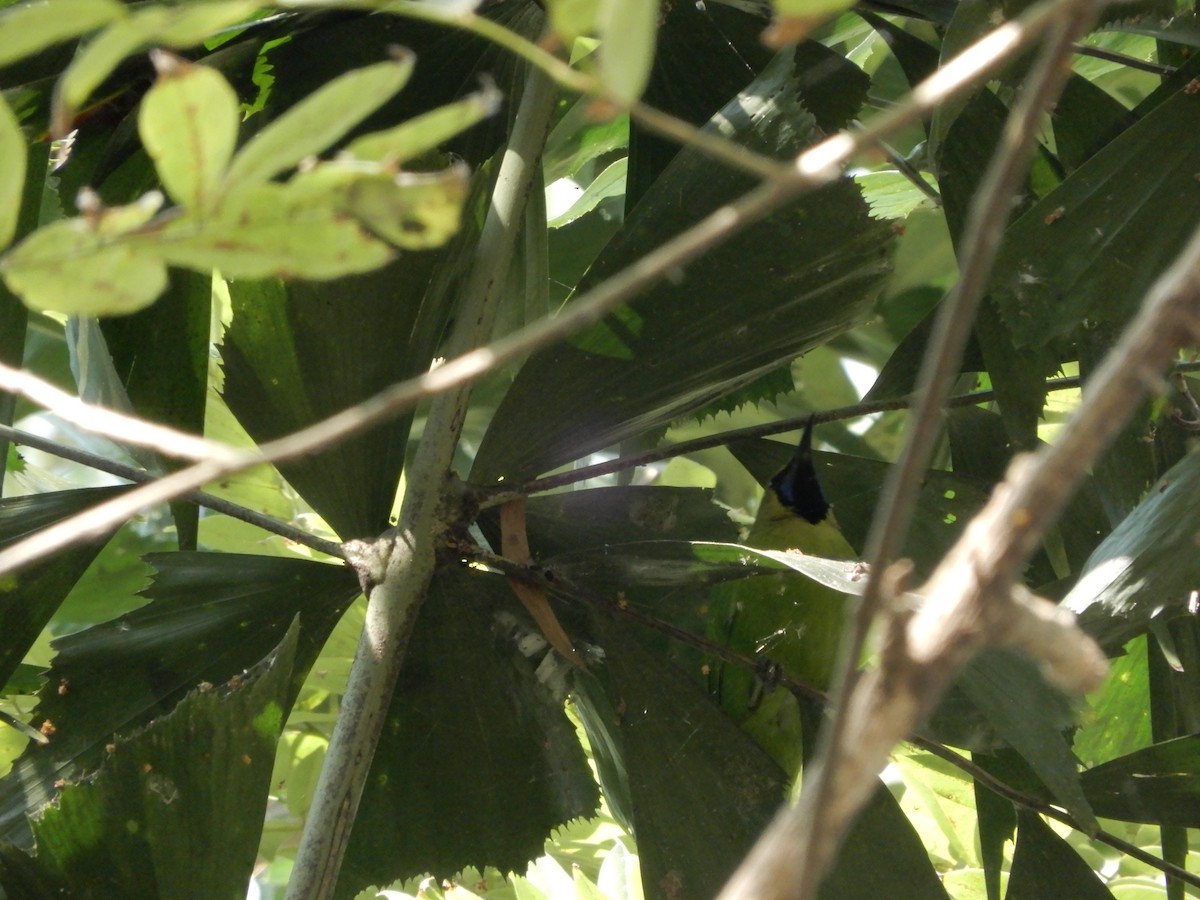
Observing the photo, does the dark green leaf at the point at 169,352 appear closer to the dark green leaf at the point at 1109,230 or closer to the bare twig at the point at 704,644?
the bare twig at the point at 704,644

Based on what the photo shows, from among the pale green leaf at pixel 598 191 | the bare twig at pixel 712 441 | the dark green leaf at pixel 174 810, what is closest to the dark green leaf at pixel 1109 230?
the bare twig at pixel 712 441

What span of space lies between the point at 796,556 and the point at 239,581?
24.3 inches

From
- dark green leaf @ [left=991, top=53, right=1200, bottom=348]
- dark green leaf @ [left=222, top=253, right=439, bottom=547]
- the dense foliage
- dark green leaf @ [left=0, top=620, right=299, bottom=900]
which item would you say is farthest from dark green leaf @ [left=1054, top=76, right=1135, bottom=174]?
dark green leaf @ [left=0, top=620, right=299, bottom=900]

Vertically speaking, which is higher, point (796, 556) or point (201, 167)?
point (201, 167)

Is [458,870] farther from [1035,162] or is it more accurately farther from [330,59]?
[1035,162]

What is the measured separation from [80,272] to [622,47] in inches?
8.2

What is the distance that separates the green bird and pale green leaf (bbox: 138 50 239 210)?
1.26 meters

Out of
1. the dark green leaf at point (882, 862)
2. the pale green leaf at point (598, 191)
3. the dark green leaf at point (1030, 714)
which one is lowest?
the dark green leaf at point (882, 862)

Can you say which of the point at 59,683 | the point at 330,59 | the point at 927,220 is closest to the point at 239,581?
the point at 59,683

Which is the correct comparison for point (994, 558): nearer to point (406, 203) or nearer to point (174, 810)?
point (406, 203)

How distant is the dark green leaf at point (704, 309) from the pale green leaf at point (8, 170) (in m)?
0.80

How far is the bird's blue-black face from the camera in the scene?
1.54m

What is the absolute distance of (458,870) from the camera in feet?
4.63

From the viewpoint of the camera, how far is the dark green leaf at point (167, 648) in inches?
50.5
